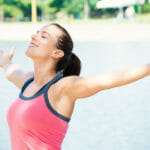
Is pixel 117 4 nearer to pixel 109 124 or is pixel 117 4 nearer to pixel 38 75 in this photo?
pixel 109 124

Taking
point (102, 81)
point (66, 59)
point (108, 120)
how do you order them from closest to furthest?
point (102, 81) → point (66, 59) → point (108, 120)

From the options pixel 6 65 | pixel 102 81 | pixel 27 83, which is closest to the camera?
pixel 102 81

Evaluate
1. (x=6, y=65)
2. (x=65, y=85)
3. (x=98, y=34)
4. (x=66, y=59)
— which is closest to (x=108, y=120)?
(x=6, y=65)

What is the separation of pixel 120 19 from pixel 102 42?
20.9 meters

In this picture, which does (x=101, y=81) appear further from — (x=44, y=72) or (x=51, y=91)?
(x=44, y=72)

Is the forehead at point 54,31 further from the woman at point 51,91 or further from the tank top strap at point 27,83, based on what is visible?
the tank top strap at point 27,83

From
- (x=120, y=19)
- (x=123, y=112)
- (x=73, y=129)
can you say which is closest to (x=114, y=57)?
(x=123, y=112)

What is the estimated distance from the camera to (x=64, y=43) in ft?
8.07

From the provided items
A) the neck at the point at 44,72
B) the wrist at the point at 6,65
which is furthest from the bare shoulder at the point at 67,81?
the wrist at the point at 6,65

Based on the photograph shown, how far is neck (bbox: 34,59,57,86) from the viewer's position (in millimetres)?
2453

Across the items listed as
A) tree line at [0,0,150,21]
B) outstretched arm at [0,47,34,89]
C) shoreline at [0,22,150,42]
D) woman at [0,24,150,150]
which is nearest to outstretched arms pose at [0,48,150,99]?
woman at [0,24,150,150]

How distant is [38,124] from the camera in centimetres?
229

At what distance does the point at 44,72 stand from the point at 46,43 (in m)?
0.16

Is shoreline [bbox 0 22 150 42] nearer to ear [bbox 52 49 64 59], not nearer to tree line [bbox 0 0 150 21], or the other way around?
ear [bbox 52 49 64 59]
